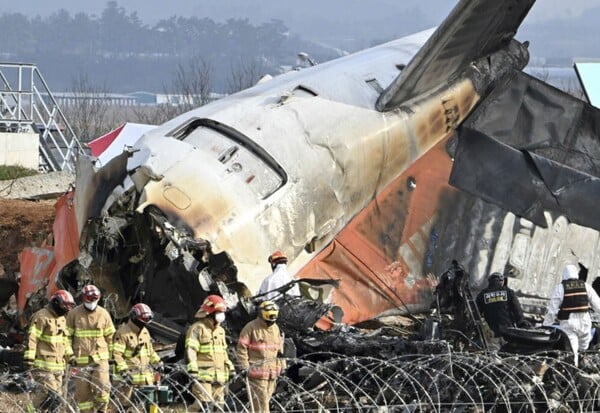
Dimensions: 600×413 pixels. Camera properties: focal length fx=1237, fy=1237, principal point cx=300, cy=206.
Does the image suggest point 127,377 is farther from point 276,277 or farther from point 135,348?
point 276,277

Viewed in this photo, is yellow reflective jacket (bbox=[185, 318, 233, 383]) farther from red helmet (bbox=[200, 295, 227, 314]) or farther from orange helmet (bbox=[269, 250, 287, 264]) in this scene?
orange helmet (bbox=[269, 250, 287, 264])

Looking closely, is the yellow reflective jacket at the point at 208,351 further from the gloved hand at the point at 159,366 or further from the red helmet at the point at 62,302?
the red helmet at the point at 62,302

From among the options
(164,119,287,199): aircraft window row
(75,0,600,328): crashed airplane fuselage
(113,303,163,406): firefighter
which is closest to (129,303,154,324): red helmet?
(113,303,163,406): firefighter

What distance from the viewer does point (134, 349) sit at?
1456 cm

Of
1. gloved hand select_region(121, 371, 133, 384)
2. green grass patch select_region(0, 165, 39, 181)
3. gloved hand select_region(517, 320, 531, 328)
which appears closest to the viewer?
gloved hand select_region(121, 371, 133, 384)

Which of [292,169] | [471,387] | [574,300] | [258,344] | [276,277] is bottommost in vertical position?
[471,387]

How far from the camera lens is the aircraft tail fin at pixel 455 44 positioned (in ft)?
63.6

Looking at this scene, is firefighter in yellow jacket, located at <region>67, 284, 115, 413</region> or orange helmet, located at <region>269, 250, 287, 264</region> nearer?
firefighter in yellow jacket, located at <region>67, 284, 115, 413</region>

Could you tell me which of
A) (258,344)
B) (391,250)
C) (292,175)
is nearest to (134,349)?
(258,344)

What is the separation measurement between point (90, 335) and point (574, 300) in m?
6.21

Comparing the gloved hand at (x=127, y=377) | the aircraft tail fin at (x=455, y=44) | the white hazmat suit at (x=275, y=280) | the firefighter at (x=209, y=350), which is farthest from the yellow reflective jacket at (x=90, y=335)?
the aircraft tail fin at (x=455, y=44)

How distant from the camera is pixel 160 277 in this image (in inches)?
693

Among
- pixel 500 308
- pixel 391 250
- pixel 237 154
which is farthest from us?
pixel 391 250

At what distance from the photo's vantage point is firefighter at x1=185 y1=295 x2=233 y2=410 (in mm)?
14078
